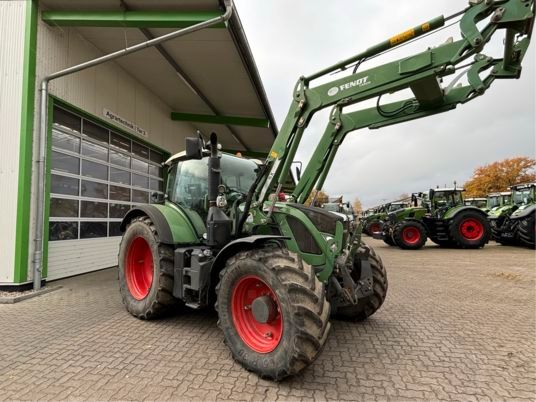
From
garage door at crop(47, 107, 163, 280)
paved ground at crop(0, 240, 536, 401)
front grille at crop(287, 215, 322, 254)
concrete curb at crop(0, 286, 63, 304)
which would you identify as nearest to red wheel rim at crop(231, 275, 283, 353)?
paved ground at crop(0, 240, 536, 401)

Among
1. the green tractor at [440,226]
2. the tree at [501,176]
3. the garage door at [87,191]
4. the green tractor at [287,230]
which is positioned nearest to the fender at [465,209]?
the green tractor at [440,226]

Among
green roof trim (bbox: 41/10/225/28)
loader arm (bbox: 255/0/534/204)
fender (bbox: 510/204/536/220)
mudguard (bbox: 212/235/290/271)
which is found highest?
green roof trim (bbox: 41/10/225/28)

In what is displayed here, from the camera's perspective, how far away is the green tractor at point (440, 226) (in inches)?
500

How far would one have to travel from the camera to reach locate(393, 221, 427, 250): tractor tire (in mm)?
12977

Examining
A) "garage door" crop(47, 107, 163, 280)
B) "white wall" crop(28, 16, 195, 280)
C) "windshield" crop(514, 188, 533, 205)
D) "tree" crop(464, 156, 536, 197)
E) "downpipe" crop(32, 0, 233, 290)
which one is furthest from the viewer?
"tree" crop(464, 156, 536, 197)

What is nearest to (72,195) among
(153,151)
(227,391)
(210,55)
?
(153,151)

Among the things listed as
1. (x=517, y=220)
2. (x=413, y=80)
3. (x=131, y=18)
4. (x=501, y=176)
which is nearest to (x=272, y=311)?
(x=413, y=80)

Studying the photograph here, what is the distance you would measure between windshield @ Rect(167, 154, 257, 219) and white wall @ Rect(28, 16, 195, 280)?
2.83 metres

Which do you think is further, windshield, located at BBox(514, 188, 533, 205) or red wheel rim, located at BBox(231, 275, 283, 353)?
windshield, located at BBox(514, 188, 533, 205)

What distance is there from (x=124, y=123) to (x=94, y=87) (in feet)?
4.13

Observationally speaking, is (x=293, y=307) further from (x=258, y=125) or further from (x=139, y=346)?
(x=258, y=125)

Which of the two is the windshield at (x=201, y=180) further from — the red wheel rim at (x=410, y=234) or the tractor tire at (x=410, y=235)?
the red wheel rim at (x=410, y=234)

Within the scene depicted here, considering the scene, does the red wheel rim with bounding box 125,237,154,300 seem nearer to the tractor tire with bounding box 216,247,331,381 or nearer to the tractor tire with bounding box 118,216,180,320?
the tractor tire with bounding box 118,216,180,320

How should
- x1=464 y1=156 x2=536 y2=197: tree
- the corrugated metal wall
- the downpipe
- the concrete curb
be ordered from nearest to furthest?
1. the concrete curb
2. the corrugated metal wall
3. the downpipe
4. x1=464 y1=156 x2=536 y2=197: tree
